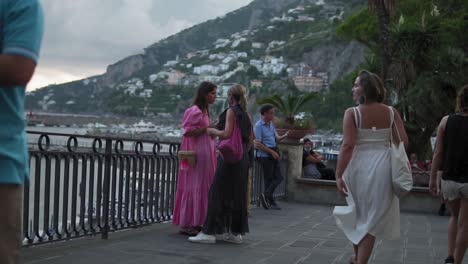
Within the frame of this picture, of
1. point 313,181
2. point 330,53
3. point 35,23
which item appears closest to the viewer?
point 35,23

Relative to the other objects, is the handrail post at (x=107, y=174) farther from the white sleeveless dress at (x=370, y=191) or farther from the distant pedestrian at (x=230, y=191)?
the white sleeveless dress at (x=370, y=191)

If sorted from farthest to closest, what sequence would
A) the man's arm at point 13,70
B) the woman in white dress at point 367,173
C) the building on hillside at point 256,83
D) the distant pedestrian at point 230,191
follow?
the building on hillside at point 256,83, the distant pedestrian at point 230,191, the woman in white dress at point 367,173, the man's arm at point 13,70

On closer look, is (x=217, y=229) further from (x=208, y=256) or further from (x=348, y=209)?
(x=348, y=209)

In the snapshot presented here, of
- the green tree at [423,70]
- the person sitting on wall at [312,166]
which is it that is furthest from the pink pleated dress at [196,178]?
the green tree at [423,70]

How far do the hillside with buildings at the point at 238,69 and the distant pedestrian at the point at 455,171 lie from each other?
89.4 meters

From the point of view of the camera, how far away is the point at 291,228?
9.86 m

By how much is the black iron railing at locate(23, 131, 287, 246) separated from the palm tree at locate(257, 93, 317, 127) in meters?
5.91

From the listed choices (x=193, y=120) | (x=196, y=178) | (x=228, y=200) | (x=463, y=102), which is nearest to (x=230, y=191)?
(x=228, y=200)

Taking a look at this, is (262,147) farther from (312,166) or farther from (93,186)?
(93,186)

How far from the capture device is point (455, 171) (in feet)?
20.9

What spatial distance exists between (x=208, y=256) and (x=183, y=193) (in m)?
1.39

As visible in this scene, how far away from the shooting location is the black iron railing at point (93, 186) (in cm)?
631

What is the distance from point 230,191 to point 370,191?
241 centimetres

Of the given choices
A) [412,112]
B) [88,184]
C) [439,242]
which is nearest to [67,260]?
[88,184]
